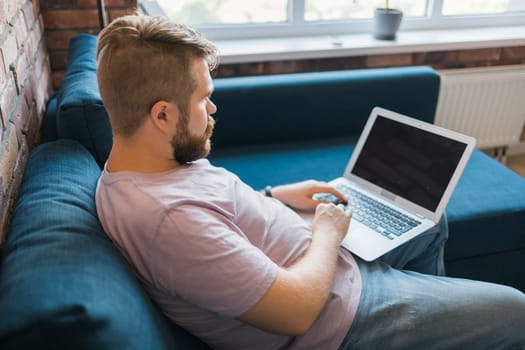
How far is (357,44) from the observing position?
2416 millimetres

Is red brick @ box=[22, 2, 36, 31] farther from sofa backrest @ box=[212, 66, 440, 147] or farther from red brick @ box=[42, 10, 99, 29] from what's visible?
sofa backrest @ box=[212, 66, 440, 147]

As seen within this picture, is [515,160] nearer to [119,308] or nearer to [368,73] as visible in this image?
[368,73]

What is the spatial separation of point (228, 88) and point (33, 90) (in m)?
0.74

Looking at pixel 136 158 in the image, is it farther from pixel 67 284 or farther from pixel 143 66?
pixel 67 284

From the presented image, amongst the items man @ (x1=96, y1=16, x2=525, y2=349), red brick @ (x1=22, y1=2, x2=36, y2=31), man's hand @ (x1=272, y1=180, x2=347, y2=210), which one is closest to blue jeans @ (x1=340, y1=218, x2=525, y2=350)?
man @ (x1=96, y1=16, x2=525, y2=349)

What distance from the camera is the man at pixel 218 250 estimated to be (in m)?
0.84

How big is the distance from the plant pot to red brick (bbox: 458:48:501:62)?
0.40m

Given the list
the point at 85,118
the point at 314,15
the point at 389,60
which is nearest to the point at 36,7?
the point at 85,118

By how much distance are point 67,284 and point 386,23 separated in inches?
84.7

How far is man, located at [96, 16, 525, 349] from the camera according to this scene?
0.84 m

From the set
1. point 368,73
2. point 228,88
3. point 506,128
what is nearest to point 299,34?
point 368,73

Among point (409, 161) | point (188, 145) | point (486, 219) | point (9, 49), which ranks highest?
point (9, 49)

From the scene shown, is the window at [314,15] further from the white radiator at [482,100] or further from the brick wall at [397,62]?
the white radiator at [482,100]

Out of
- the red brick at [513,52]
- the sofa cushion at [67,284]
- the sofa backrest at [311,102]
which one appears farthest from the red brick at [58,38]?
the red brick at [513,52]
